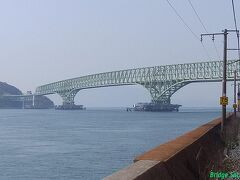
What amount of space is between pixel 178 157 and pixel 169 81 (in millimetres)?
154116

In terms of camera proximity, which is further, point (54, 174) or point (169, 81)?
point (169, 81)

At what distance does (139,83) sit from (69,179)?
150344 millimetres

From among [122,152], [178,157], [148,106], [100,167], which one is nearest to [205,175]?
[178,157]

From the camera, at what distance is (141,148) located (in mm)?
37531

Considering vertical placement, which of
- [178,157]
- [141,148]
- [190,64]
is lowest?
[141,148]

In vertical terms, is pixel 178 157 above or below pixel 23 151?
above

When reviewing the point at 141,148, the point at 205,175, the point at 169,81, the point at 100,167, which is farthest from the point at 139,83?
the point at 205,175

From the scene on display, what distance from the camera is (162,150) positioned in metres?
9.85

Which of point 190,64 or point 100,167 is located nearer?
point 100,167

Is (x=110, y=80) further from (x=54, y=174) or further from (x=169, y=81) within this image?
(x=54, y=174)

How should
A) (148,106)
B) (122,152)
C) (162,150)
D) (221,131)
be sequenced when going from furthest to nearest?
(148,106), (122,152), (221,131), (162,150)

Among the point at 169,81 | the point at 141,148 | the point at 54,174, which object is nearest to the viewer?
the point at 54,174

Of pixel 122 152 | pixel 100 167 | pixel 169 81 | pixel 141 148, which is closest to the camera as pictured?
pixel 100 167

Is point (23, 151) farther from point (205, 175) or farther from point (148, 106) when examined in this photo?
point (148, 106)
